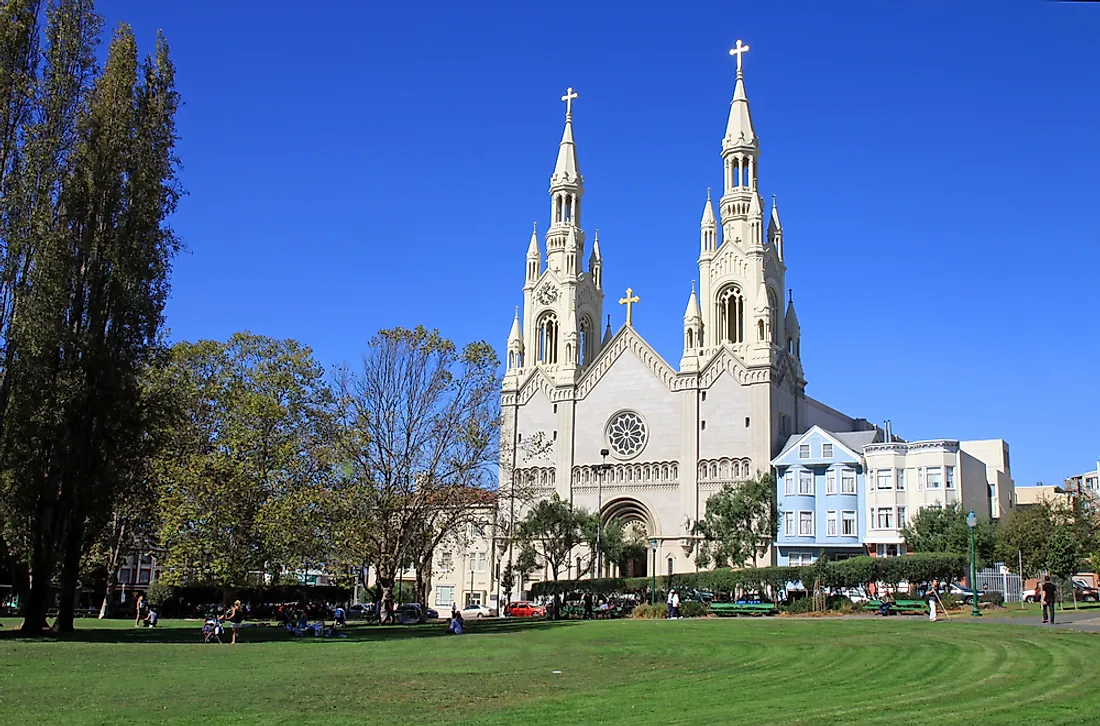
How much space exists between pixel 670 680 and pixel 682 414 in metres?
60.6

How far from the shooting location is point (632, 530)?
79.8 m

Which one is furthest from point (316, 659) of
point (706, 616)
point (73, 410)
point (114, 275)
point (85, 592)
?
point (85, 592)

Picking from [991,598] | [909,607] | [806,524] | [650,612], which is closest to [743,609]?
[650,612]

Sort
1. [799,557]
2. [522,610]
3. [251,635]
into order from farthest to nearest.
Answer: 1. [799,557]
2. [522,610]
3. [251,635]

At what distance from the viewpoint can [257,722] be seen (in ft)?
47.7

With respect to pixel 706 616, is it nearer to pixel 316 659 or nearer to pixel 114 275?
pixel 316 659

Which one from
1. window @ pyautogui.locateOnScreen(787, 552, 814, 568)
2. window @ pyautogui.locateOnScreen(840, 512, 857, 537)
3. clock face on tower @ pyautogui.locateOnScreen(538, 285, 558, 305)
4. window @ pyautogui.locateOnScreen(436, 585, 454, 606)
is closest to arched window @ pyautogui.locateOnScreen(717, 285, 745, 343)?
clock face on tower @ pyautogui.locateOnScreen(538, 285, 558, 305)

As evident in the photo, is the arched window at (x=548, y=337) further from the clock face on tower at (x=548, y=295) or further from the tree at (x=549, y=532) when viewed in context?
the tree at (x=549, y=532)

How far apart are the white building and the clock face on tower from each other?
102 ft

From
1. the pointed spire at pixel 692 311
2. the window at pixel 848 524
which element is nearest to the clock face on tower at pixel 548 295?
the pointed spire at pixel 692 311

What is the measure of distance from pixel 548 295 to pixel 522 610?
108 ft

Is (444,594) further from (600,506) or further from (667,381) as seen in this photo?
(667,381)

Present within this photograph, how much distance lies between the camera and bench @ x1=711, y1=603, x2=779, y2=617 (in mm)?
45438

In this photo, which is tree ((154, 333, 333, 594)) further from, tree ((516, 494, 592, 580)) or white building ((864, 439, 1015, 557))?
white building ((864, 439, 1015, 557))
